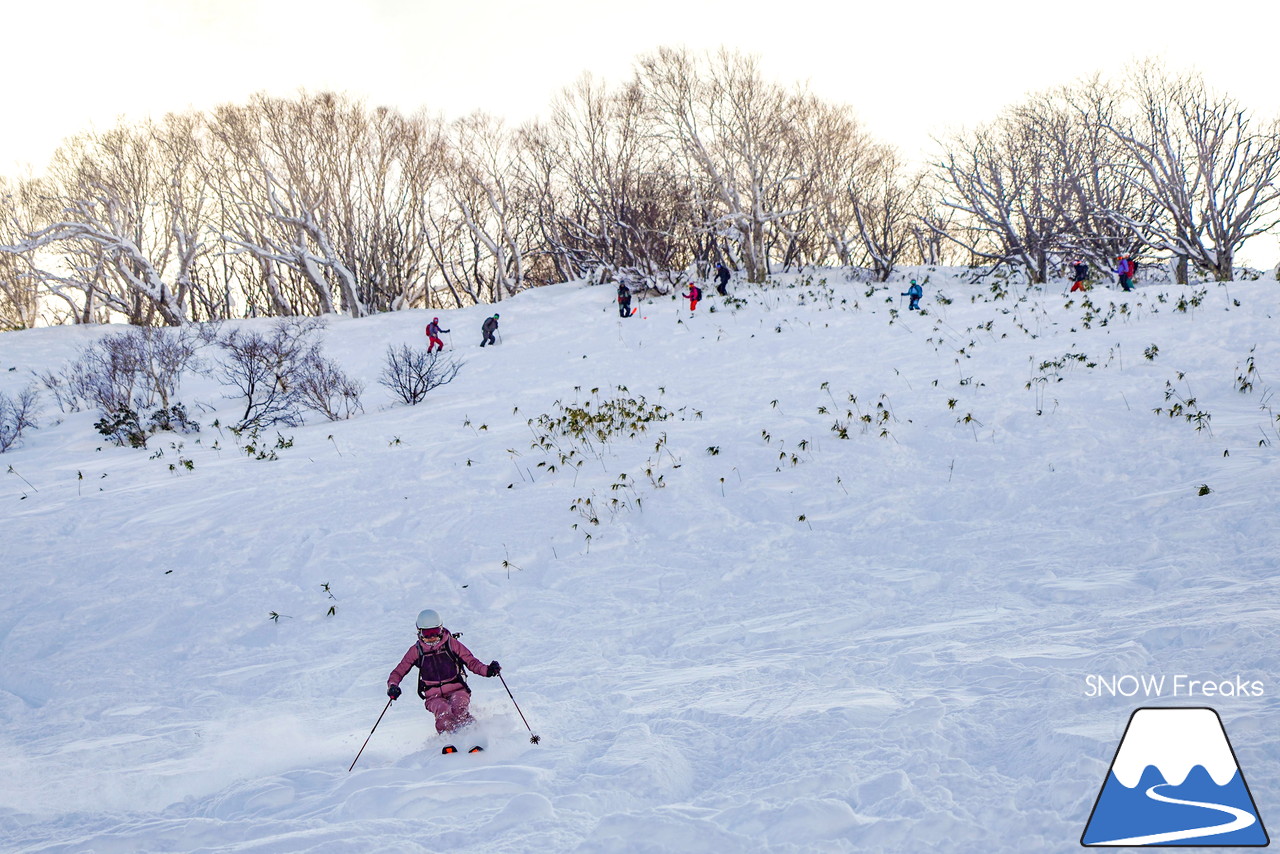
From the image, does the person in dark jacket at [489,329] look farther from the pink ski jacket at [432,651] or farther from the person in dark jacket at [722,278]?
the pink ski jacket at [432,651]

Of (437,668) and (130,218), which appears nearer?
(437,668)

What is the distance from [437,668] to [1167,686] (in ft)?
14.1

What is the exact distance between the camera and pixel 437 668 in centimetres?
495

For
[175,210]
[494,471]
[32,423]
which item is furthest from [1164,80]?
[175,210]

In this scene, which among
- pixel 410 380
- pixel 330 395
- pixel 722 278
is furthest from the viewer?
pixel 722 278

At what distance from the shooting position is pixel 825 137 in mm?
31875

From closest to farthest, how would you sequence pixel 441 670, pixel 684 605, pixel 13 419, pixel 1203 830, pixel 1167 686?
pixel 1203 830
pixel 1167 686
pixel 441 670
pixel 684 605
pixel 13 419

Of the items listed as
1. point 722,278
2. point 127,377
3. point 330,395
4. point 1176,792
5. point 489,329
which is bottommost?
point 1176,792

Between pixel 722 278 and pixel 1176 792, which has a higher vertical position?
pixel 722 278

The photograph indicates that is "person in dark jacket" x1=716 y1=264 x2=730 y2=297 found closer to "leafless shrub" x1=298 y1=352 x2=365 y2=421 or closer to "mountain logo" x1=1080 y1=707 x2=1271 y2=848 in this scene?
"leafless shrub" x1=298 y1=352 x2=365 y2=421

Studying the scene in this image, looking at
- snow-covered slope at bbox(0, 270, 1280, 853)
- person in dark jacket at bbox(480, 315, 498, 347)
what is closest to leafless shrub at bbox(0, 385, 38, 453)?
snow-covered slope at bbox(0, 270, 1280, 853)

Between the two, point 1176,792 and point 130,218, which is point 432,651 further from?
point 130,218

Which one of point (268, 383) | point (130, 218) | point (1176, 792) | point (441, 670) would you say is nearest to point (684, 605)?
point (441, 670)

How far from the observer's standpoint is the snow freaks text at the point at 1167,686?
12.4ft
